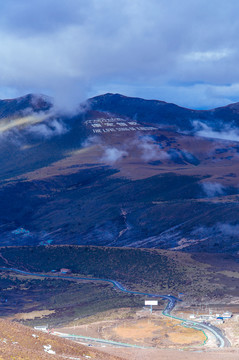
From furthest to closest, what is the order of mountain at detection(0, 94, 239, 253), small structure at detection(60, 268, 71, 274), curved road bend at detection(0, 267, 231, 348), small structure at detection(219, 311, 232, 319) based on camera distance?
mountain at detection(0, 94, 239, 253) < small structure at detection(60, 268, 71, 274) < small structure at detection(219, 311, 232, 319) < curved road bend at detection(0, 267, 231, 348)

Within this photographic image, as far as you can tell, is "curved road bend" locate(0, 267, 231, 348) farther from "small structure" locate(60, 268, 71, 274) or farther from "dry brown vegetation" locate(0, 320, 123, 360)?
"dry brown vegetation" locate(0, 320, 123, 360)

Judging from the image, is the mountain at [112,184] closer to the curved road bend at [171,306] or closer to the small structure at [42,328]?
the curved road bend at [171,306]

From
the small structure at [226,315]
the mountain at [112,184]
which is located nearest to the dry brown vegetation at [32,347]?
the small structure at [226,315]

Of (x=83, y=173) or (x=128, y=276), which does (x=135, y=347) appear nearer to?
(x=128, y=276)

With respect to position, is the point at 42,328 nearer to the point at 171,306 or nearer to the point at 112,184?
the point at 171,306

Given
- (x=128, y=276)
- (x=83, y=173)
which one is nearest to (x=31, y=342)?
(x=128, y=276)

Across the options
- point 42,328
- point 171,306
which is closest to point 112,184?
point 171,306

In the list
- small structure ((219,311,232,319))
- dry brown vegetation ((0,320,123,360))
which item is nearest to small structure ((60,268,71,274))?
small structure ((219,311,232,319))

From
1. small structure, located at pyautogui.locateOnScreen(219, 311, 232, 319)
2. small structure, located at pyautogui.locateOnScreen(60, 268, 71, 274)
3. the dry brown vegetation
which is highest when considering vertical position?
the dry brown vegetation
